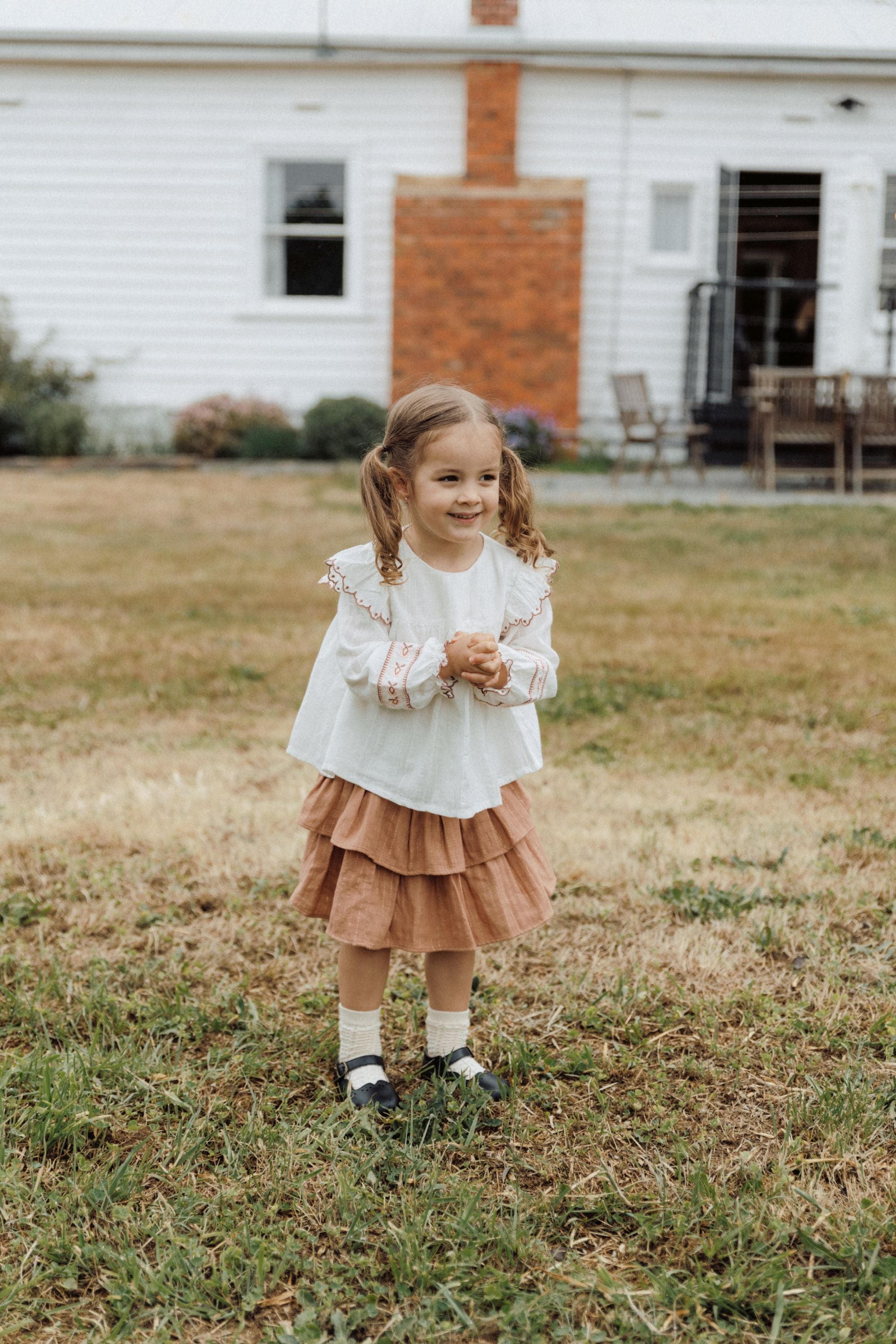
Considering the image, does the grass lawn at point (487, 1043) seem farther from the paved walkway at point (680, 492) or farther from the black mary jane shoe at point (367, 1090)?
the paved walkway at point (680, 492)

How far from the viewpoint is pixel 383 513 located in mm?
2115

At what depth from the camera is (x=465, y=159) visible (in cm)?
1291

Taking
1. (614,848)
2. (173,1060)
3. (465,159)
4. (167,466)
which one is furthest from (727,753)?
(465,159)

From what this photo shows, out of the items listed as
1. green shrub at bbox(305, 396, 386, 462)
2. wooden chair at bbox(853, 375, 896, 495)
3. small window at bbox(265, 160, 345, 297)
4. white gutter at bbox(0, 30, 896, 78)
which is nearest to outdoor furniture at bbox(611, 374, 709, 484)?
wooden chair at bbox(853, 375, 896, 495)

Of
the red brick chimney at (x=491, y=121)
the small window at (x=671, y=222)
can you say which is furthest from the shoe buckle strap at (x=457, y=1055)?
the small window at (x=671, y=222)

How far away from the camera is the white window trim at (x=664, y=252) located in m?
13.2

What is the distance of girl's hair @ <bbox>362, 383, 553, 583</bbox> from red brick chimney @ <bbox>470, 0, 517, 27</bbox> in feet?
39.4

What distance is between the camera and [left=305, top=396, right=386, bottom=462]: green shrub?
12.6m

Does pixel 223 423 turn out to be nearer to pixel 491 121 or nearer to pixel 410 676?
pixel 491 121

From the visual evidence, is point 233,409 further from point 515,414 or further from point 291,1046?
point 291,1046

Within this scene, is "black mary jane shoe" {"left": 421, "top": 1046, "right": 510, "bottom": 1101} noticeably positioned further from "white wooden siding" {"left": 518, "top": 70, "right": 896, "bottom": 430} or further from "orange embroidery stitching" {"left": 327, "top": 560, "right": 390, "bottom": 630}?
"white wooden siding" {"left": 518, "top": 70, "right": 896, "bottom": 430}

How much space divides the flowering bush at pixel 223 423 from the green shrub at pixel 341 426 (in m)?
0.40

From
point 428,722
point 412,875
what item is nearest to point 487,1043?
point 412,875

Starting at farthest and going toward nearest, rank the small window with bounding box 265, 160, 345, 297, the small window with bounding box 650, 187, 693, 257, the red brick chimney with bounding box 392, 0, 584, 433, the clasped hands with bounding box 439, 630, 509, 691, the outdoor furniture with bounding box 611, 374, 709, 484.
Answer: the small window with bounding box 265, 160, 345, 297
the small window with bounding box 650, 187, 693, 257
the red brick chimney with bounding box 392, 0, 584, 433
the outdoor furniture with bounding box 611, 374, 709, 484
the clasped hands with bounding box 439, 630, 509, 691
